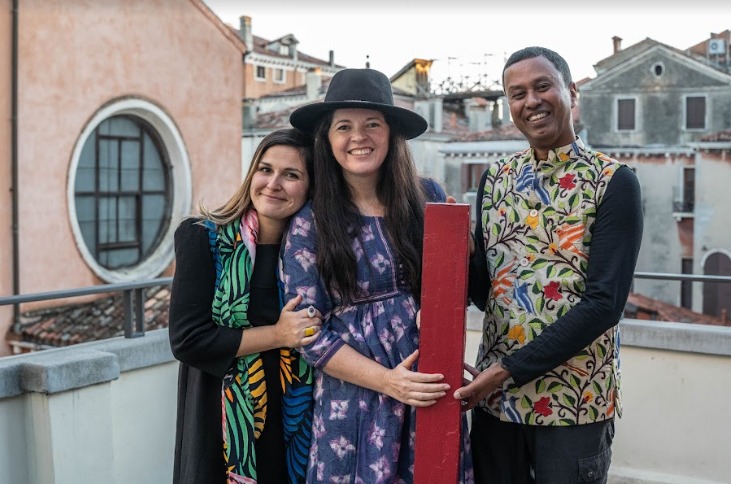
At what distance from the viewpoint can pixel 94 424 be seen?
11.3ft

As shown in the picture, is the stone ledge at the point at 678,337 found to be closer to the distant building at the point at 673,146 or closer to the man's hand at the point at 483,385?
the man's hand at the point at 483,385

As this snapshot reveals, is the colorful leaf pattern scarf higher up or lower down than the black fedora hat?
lower down

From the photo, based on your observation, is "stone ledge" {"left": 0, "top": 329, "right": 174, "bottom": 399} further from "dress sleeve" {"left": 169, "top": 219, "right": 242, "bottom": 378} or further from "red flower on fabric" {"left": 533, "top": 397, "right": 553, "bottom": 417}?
"red flower on fabric" {"left": 533, "top": 397, "right": 553, "bottom": 417}

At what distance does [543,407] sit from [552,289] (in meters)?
0.33

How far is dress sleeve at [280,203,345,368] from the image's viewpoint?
2.31 metres

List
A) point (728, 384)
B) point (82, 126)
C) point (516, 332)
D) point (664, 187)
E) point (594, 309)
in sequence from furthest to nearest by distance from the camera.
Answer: point (664, 187) → point (82, 126) → point (728, 384) → point (516, 332) → point (594, 309)

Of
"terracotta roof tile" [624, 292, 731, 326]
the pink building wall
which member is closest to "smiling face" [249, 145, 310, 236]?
the pink building wall

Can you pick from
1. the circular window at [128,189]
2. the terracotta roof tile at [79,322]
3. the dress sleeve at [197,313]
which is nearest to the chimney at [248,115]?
the circular window at [128,189]

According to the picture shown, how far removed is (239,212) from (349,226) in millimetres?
355

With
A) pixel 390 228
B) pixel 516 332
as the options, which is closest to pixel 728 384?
pixel 516 332

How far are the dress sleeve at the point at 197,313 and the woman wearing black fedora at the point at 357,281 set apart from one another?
0.23m

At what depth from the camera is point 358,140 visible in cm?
239

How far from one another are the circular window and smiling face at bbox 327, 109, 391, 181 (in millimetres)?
9380

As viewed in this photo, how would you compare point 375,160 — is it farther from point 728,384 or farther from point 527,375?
point 728,384
